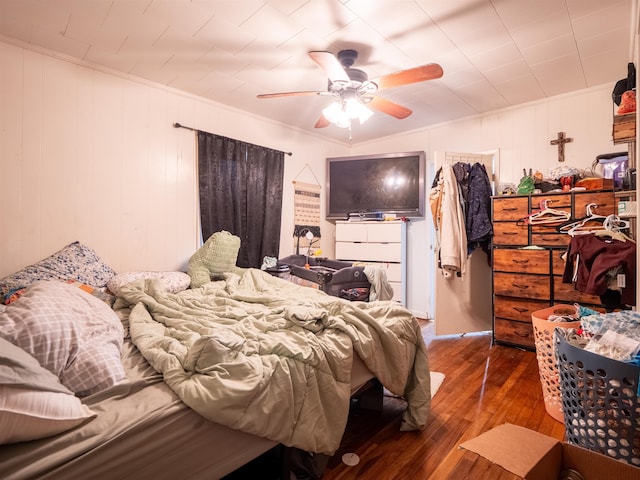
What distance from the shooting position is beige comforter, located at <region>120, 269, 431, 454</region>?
109 centimetres

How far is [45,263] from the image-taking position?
2.24 m

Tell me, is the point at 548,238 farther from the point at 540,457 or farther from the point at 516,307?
the point at 540,457

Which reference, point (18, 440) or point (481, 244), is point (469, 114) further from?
point (18, 440)

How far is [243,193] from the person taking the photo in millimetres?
3451

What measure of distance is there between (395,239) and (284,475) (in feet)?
9.76

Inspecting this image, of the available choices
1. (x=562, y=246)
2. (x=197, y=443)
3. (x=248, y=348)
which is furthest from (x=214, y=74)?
(x=562, y=246)

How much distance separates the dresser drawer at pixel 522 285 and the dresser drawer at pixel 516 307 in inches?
2.1

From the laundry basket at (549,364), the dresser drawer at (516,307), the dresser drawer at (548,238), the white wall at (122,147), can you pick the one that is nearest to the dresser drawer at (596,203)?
the dresser drawer at (548,238)

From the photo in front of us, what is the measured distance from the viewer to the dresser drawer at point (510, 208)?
2.95 m

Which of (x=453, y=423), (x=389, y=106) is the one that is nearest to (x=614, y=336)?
(x=453, y=423)

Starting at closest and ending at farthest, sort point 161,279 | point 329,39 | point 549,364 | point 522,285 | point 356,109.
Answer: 1. point 549,364
2. point 329,39
3. point 356,109
4. point 161,279
5. point 522,285

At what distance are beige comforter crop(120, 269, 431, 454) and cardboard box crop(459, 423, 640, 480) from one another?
581mm

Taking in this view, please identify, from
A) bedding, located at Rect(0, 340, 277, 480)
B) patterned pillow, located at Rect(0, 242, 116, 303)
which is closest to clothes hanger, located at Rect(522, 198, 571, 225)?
bedding, located at Rect(0, 340, 277, 480)

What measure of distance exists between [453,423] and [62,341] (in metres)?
1.87
